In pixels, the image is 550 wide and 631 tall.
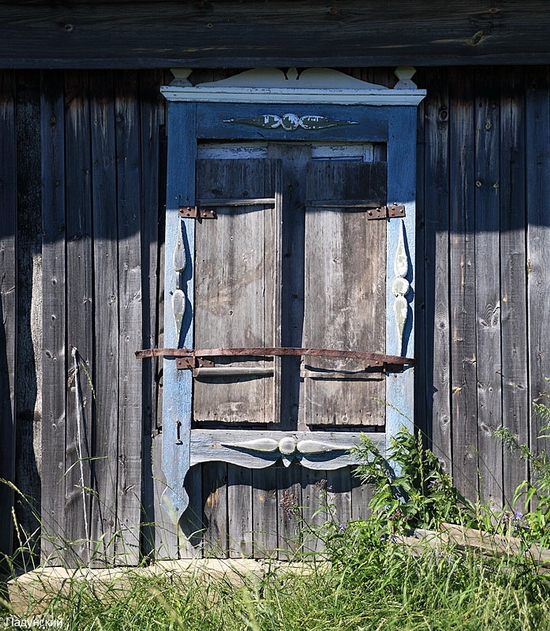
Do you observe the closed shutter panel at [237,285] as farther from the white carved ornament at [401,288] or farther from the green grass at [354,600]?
the green grass at [354,600]

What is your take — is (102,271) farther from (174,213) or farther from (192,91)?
(192,91)

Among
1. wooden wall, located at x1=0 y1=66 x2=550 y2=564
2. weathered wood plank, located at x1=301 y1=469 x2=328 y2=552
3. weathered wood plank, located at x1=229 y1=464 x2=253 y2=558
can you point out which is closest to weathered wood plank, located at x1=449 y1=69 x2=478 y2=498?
wooden wall, located at x1=0 y1=66 x2=550 y2=564

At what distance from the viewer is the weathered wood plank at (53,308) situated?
427 centimetres

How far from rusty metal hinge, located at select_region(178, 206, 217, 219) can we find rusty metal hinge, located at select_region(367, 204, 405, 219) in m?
0.97

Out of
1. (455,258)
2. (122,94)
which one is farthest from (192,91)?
(455,258)

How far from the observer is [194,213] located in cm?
421

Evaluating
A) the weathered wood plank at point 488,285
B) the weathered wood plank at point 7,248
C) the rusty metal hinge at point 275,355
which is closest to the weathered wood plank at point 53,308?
the weathered wood plank at point 7,248

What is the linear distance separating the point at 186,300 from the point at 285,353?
68cm

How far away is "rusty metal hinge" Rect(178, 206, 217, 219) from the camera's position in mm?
4207

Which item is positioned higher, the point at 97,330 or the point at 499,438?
the point at 97,330

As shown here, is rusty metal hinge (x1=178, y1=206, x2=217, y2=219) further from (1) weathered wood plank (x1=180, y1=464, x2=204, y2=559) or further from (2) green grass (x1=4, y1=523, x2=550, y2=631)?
(2) green grass (x1=4, y1=523, x2=550, y2=631)

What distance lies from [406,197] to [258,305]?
1109 millimetres

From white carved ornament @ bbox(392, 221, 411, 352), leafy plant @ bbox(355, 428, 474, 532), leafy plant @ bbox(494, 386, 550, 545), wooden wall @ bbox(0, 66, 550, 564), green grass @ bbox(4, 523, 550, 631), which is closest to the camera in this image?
green grass @ bbox(4, 523, 550, 631)

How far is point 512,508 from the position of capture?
13.8 ft
